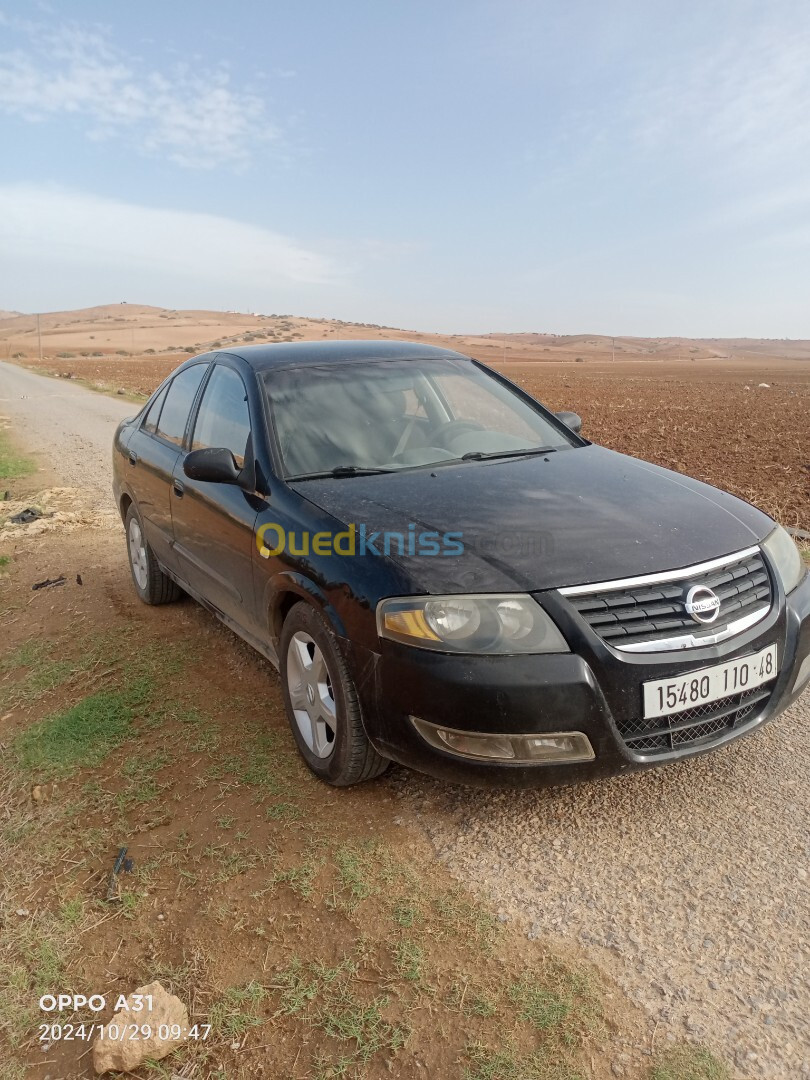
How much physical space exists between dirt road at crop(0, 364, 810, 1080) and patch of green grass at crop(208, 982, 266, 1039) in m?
0.74

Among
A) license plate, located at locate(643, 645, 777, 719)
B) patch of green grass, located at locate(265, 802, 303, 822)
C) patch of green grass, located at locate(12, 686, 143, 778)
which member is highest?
license plate, located at locate(643, 645, 777, 719)

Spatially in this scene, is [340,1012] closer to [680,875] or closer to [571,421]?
[680,875]

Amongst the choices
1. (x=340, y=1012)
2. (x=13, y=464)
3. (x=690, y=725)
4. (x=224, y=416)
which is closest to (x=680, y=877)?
(x=690, y=725)

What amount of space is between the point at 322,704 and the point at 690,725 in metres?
1.29

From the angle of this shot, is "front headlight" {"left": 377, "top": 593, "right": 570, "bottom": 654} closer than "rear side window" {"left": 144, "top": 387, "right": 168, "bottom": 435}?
Yes

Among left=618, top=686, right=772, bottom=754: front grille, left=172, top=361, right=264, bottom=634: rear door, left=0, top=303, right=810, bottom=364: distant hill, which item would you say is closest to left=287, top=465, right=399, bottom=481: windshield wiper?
left=172, top=361, right=264, bottom=634: rear door

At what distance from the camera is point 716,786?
9.85 feet

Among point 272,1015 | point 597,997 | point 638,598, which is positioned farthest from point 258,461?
point 597,997

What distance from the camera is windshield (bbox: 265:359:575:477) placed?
3494 mm

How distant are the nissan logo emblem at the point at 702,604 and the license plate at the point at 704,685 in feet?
0.52

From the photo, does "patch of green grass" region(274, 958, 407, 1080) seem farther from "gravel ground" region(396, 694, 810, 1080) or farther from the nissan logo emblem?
the nissan logo emblem

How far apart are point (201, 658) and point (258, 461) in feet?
4.78

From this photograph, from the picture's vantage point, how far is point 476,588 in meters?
2.51

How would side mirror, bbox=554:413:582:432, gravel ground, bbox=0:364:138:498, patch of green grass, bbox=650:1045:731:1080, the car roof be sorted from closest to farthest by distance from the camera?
patch of green grass, bbox=650:1045:731:1080
the car roof
side mirror, bbox=554:413:582:432
gravel ground, bbox=0:364:138:498
